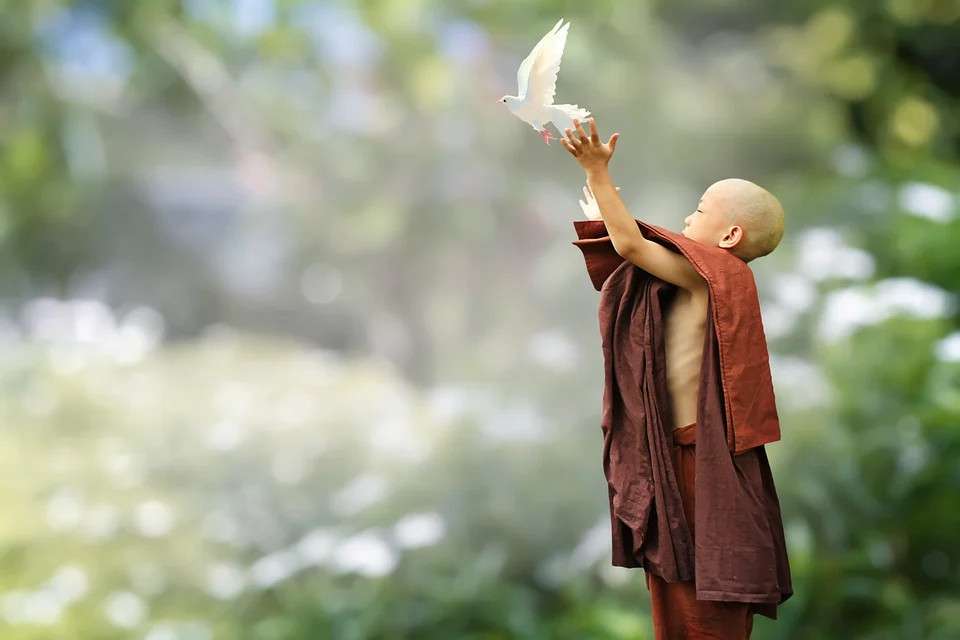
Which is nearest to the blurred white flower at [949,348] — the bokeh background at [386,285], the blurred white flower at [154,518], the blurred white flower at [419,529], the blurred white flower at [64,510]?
the bokeh background at [386,285]

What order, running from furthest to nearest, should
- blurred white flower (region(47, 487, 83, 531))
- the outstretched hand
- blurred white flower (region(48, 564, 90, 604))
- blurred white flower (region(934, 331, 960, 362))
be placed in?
blurred white flower (region(47, 487, 83, 531)) → blurred white flower (region(48, 564, 90, 604)) → blurred white flower (region(934, 331, 960, 362)) → the outstretched hand

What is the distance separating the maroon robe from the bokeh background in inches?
60.9

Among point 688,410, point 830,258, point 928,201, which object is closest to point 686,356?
point 688,410

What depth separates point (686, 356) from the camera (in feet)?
3.22

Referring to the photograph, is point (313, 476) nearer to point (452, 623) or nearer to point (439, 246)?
point (452, 623)

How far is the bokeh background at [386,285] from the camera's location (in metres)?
2.58

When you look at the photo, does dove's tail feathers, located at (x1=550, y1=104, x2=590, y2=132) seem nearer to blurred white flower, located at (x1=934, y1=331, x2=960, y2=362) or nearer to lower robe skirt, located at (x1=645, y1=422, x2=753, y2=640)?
lower robe skirt, located at (x1=645, y1=422, x2=753, y2=640)

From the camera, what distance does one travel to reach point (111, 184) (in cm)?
314

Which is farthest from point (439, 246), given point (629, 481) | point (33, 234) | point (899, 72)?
point (629, 481)

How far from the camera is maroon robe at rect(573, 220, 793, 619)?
92 centimetres

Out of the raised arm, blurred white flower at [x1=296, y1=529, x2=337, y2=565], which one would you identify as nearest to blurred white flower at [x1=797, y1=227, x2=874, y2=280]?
blurred white flower at [x1=296, y1=529, x2=337, y2=565]

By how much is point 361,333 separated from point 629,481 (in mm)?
2150

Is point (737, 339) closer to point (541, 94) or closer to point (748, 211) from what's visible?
point (748, 211)

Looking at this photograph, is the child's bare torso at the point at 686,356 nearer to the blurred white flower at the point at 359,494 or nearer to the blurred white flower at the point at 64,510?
the blurred white flower at the point at 359,494
